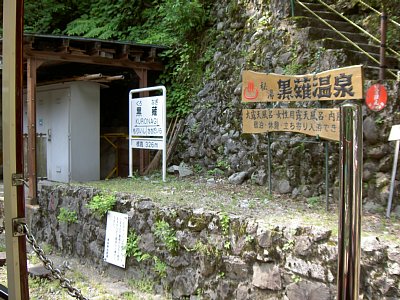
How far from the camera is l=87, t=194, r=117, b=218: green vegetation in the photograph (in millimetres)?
6297

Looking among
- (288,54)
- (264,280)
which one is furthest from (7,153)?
(288,54)

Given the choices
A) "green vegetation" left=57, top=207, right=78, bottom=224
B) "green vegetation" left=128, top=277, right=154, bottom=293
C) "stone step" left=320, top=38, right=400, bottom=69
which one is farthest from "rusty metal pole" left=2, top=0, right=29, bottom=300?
"green vegetation" left=57, top=207, right=78, bottom=224

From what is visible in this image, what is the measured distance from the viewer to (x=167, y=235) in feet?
17.5

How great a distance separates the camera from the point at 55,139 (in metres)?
9.28

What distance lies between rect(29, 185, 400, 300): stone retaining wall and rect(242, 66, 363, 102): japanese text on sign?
1.78 meters

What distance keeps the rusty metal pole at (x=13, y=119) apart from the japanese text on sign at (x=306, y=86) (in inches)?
151

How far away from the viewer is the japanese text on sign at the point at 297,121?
16.6 ft

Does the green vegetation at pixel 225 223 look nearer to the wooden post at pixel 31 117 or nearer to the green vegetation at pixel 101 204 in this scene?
the green vegetation at pixel 101 204

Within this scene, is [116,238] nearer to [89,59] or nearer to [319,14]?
[89,59]

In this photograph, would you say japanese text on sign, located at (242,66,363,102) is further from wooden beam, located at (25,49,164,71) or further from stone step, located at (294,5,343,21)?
wooden beam, located at (25,49,164,71)

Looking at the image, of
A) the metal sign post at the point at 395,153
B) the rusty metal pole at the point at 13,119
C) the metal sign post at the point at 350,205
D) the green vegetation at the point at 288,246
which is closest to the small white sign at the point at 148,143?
the green vegetation at the point at 288,246

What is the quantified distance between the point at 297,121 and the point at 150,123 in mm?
3189

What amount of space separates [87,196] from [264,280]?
3.56 m

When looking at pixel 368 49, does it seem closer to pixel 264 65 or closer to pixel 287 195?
pixel 264 65
